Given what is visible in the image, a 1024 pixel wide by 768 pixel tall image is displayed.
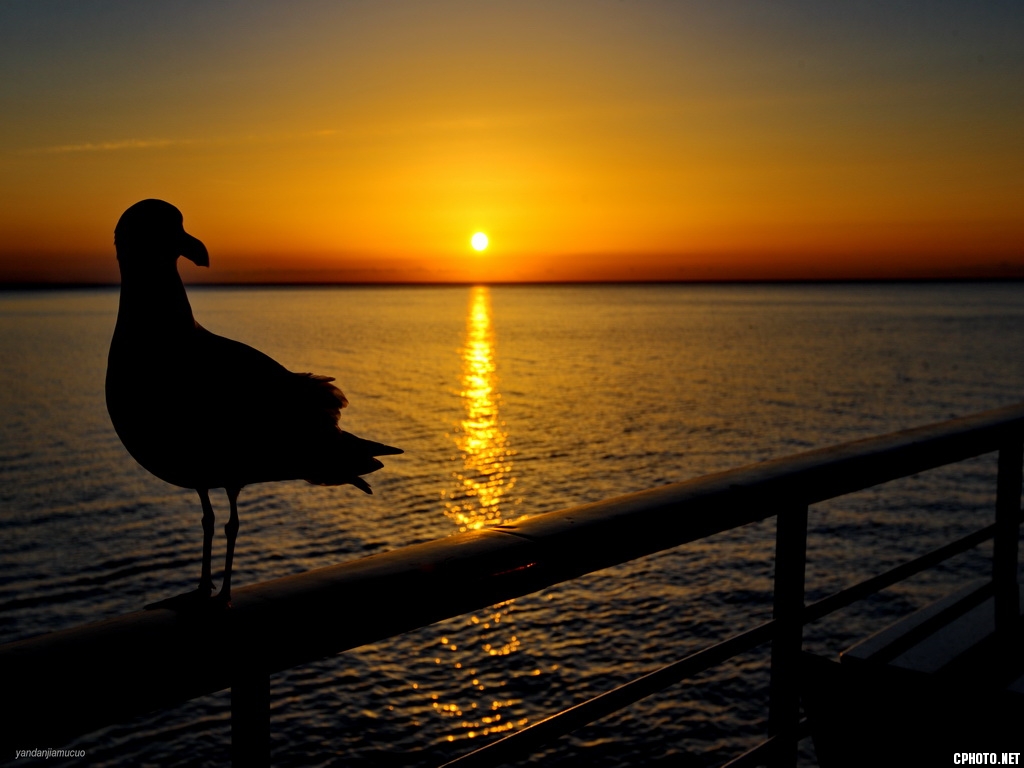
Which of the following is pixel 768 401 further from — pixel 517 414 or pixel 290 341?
pixel 290 341

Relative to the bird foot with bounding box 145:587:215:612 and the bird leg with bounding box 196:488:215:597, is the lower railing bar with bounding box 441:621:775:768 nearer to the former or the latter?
the bird foot with bounding box 145:587:215:612

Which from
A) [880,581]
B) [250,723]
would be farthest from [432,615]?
[880,581]

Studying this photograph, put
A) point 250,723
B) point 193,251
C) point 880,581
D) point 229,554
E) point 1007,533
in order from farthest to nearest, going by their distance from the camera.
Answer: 1. point 1007,533
2. point 880,581
3. point 193,251
4. point 229,554
5. point 250,723

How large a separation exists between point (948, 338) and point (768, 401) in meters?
51.5

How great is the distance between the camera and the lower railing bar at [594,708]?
4.85 ft

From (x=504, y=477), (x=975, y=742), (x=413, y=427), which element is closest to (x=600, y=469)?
(x=504, y=477)

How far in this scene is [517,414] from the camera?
40.3 m

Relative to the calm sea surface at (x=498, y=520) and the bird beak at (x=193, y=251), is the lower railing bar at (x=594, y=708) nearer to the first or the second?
the calm sea surface at (x=498, y=520)

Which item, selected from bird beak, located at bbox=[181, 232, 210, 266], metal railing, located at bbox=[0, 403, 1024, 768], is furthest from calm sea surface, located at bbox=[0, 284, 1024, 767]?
bird beak, located at bbox=[181, 232, 210, 266]

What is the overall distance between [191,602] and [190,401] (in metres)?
0.50

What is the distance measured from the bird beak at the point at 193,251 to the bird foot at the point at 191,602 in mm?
730

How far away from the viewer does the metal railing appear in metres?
1.07

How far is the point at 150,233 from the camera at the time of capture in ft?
5.93

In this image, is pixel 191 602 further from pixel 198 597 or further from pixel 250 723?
pixel 250 723
